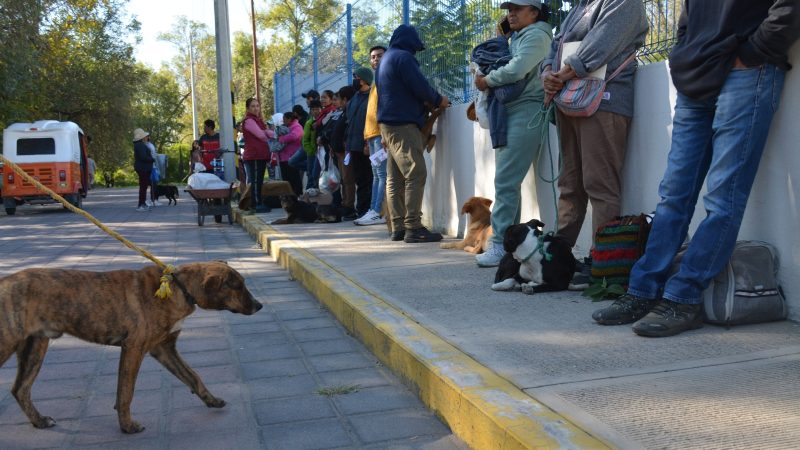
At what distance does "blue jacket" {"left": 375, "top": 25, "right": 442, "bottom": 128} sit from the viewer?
8.47 meters

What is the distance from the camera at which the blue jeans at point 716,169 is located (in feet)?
13.9

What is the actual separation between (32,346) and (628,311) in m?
3.22

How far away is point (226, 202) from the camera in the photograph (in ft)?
50.1

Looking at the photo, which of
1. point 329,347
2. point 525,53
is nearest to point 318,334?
point 329,347

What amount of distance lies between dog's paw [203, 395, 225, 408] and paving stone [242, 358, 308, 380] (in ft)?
1.87

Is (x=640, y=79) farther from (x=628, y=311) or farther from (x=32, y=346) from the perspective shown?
(x=32, y=346)

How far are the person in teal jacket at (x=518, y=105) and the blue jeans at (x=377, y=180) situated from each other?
3551 millimetres

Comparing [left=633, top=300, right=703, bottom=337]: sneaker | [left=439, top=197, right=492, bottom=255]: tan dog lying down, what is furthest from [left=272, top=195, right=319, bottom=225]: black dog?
[left=633, top=300, right=703, bottom=337]: sneaker

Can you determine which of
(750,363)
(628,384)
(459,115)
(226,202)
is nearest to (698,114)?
(750,363)

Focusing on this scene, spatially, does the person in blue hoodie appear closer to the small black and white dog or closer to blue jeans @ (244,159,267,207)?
the small black and white dog

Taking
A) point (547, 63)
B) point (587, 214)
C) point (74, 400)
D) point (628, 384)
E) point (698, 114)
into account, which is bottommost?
point (74, 400)

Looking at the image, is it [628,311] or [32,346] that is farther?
[628,311]

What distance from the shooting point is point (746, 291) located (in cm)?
434

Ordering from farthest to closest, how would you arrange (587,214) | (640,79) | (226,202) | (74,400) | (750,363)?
(226,202)
(587,214)
(640,79)
(74,400)
(750,363)
